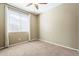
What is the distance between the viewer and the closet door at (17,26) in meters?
3.99

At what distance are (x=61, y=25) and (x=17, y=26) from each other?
253 centimetres

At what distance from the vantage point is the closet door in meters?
3.99

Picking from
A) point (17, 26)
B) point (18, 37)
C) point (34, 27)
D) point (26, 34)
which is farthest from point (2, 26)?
point (34, 27)

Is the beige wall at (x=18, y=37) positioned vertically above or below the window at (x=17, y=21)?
below

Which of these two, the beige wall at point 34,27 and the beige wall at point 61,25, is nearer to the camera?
the beige wall at point 61,25

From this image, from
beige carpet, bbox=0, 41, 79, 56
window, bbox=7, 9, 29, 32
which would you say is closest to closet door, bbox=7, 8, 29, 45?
window, bbox=7, 9, 29, 32

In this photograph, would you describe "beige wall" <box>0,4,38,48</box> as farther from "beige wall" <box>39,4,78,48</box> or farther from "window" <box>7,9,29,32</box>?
"beige wall" <box>39,4,78,48</box>

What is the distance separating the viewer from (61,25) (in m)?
3.79

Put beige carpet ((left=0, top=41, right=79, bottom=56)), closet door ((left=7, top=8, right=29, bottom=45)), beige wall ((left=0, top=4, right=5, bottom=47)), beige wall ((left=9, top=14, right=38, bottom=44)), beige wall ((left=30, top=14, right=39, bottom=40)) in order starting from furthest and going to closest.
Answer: beige wall ((left=30, top=14, right=39, bottom=40)) → beige wall ((left=9, top=14, right=38, bottom=44)) → closet door ((left=7, top=8, right=29, bottom=45)) → beige wall ((left=0, top=4, right=5, bottom=47)) → beige carpet ((left=0, top=41, right=79, bottom=56))

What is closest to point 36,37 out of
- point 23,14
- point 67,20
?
point 23,14

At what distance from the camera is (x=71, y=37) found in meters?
3.26

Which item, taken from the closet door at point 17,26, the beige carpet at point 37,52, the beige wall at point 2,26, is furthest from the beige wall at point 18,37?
the beige carpet at point 37,52

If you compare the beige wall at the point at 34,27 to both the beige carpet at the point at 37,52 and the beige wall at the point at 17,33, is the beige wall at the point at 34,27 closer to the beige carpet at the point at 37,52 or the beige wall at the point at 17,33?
the beige wall at the point at 17,33

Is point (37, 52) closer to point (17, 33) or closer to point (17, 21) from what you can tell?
point (17, 33)
